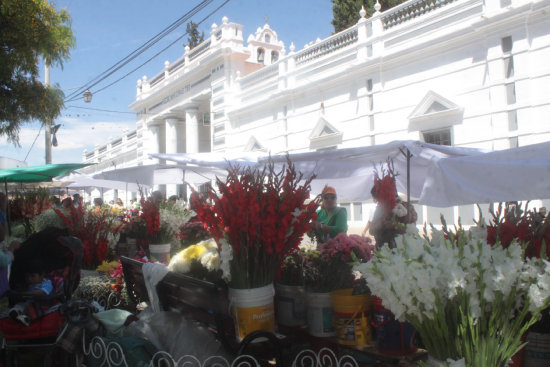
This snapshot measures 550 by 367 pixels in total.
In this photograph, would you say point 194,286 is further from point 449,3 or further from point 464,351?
point 449,3

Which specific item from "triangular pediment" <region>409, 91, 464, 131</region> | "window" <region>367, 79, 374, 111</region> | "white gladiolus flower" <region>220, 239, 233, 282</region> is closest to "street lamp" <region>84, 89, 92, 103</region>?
"window" <region>367, 79, 374, 111</region>

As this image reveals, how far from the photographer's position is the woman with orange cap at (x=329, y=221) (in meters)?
4.66

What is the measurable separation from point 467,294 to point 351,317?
96cm

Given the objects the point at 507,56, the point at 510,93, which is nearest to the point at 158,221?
the point at 510,93

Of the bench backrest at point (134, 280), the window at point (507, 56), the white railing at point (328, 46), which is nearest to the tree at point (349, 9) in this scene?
the white railing at point (328, 46)

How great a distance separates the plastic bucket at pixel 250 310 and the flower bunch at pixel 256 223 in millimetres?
54

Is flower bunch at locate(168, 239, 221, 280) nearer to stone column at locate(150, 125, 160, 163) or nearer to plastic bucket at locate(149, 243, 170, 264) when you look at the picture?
plastic bucket at locate(149, 243, 170, 264)

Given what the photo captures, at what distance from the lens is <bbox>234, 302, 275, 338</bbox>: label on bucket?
2.60 metres

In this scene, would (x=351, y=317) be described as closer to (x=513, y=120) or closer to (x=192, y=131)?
(x=513, y=120)

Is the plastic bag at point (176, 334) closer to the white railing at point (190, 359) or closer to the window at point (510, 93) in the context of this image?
the white railing at point (190, 359)

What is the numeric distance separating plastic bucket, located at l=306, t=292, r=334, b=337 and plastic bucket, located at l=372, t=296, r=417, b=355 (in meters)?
0.33

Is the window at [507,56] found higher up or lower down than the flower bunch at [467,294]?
higher up

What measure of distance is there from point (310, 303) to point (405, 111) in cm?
989

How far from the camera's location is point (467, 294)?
66.4 inches
